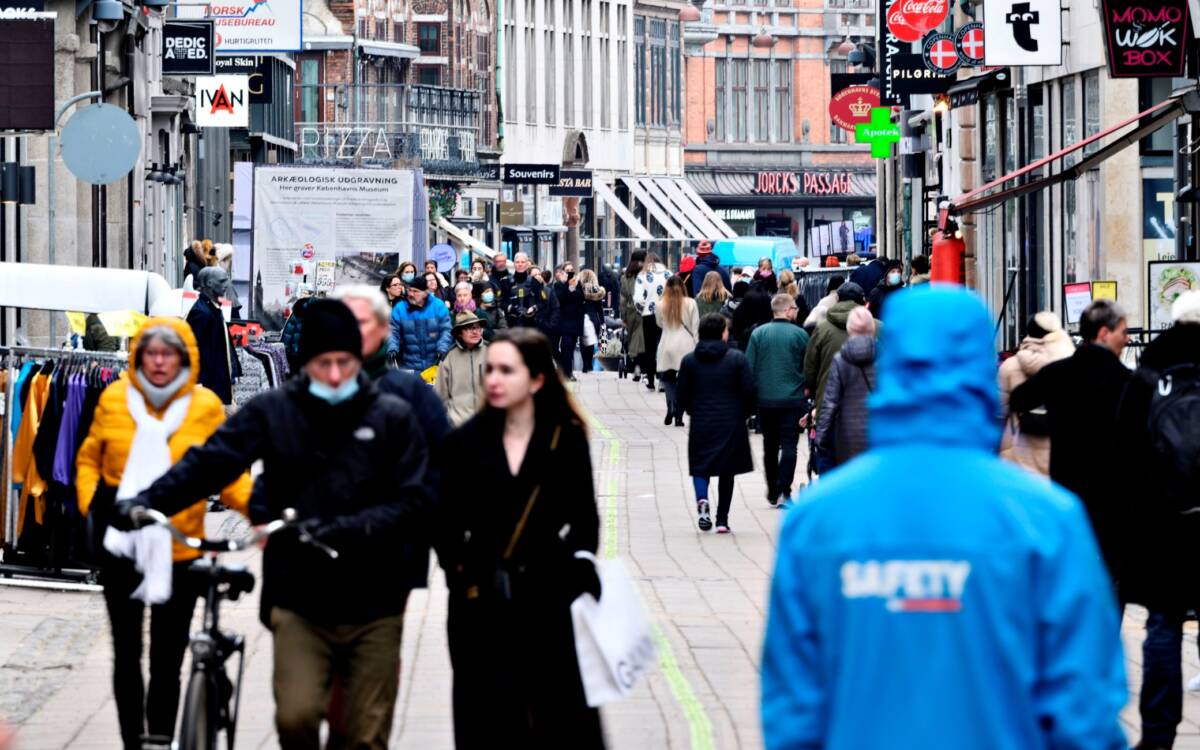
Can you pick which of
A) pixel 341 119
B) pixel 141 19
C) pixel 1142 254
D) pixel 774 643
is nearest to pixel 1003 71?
pixel 1142 254

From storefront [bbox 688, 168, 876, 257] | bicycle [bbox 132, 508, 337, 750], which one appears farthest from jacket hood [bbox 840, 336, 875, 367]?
storefront [bbox 688, 168, 876, 257]

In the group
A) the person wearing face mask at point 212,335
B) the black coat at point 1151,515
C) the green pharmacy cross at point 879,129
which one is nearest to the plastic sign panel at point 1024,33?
the person wearing face mask at point 212,335

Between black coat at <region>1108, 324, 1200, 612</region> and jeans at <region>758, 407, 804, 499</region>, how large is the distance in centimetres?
1002

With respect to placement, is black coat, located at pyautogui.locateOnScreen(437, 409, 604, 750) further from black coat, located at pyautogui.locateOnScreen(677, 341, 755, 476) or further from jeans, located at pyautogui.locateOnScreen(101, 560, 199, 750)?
black coat, located at pyautogui.locateOnScreen(677, 341, 755, 476)

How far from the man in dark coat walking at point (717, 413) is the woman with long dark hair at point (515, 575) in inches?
408

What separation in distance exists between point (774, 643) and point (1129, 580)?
5063mm

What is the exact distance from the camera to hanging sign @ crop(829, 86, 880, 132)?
1812 inches

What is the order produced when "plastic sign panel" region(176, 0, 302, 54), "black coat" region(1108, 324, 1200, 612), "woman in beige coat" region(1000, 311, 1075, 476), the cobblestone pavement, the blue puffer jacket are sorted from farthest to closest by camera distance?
1. "plastic sign panel" region(176, 0, 302, 54)
2. the blue puffer jacket
3. "woman in beige coat" region(1000, 311, 1075, 476)
4. the cobblestone pavement
5. "black coat" region(1108, 324, 1200, 612)

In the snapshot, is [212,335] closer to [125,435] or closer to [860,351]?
[860,351]

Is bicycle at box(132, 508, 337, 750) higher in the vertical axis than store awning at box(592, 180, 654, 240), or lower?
lower

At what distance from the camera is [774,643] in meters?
4.16

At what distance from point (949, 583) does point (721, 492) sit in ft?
44.0

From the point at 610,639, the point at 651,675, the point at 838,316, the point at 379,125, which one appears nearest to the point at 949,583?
the point at 610,639

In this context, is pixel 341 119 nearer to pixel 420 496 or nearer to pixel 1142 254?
pixel 1142 254
